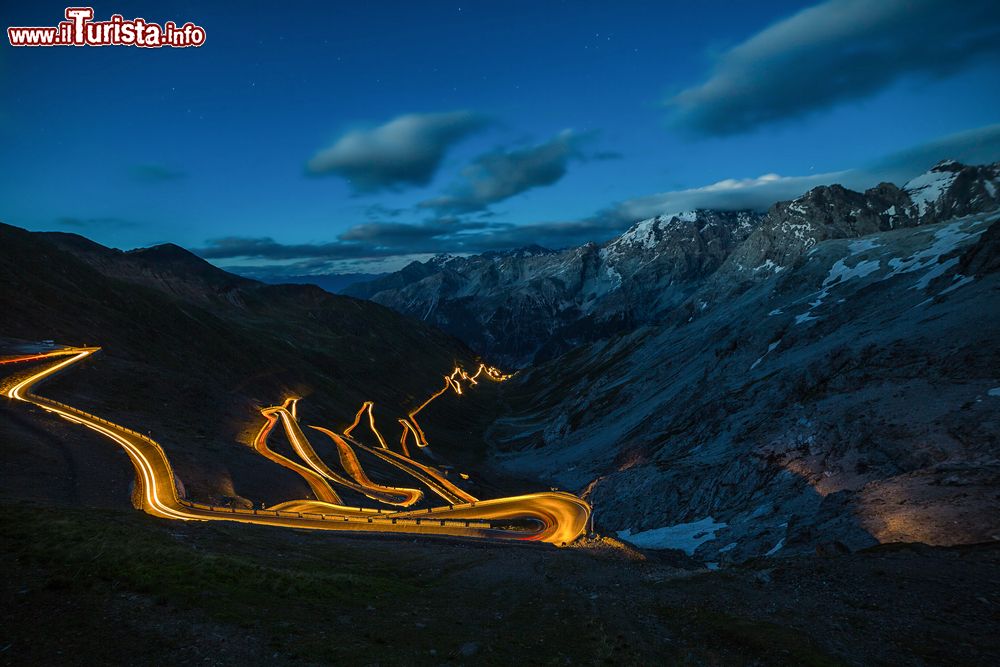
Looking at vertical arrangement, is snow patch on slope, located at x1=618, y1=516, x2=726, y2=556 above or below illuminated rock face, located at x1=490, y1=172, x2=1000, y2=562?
below

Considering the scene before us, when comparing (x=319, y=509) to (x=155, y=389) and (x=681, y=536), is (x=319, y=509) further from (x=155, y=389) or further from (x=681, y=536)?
(x=681, y=536)

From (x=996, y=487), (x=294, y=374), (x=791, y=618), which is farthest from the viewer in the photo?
(x=294, y=374)

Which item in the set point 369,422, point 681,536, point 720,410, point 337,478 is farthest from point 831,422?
point 369,422

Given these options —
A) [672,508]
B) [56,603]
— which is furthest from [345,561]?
[672,508]

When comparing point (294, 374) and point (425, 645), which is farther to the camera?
point (294, 374)

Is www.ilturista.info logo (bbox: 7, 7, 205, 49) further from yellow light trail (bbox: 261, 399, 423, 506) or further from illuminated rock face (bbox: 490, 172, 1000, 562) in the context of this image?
illuminated rock face (bbox: 490, 172, 1000, 562)

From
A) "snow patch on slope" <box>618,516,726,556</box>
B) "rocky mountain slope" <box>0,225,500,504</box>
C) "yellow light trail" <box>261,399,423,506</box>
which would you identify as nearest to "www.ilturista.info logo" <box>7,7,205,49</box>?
"rocky mountain slope" <box>0,225,500,504</box>

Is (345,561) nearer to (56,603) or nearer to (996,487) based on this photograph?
(56,603)
